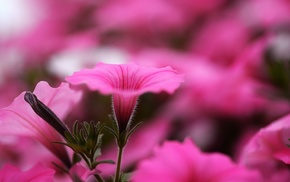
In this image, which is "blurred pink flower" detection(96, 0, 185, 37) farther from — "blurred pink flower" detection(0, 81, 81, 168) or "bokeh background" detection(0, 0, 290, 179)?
"blurred pink flower" detection(0, 81, 81, 168)

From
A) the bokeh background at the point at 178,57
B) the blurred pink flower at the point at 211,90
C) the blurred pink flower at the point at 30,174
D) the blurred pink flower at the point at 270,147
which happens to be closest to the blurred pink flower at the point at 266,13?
the bokeh background at the point at 178,57

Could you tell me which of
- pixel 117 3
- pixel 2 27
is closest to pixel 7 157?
pixel 117 3

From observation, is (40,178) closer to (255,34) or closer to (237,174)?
(237,174)

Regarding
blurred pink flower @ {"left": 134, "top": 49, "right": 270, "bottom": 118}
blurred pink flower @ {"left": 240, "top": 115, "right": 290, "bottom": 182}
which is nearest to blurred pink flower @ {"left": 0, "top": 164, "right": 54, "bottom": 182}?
blurred pink flower @ {"left": 240, "top": 115, "right": 290, "bottom": 182}

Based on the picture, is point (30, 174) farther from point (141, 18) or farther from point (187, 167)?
point (141, 18)

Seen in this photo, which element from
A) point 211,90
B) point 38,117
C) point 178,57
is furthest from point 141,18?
point 38,117

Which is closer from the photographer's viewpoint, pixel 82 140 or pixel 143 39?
pixel 82 140
